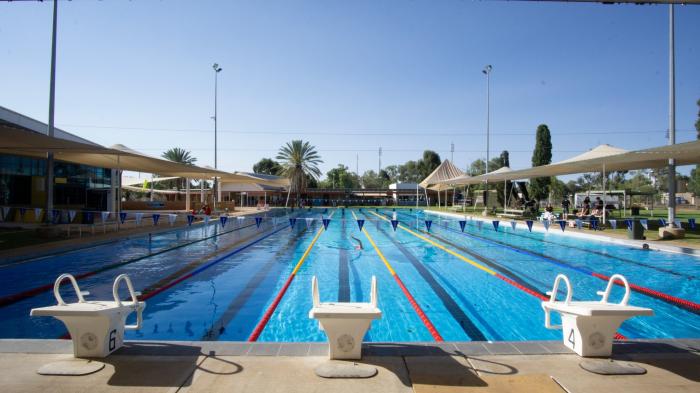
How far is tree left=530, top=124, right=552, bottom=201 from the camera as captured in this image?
42.4 metres

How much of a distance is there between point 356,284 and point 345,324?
506 centimetres

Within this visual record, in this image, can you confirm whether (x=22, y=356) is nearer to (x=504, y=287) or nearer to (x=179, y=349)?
(x=179, y=349)

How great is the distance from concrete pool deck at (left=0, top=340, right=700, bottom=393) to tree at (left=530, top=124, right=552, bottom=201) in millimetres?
42257

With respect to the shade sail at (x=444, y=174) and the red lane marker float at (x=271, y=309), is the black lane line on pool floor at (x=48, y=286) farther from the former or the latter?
the shade sail at (x=444, y=174)

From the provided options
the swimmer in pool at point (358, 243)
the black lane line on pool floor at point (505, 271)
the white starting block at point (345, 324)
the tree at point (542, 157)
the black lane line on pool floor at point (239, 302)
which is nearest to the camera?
the white starting block at point (345, 324)

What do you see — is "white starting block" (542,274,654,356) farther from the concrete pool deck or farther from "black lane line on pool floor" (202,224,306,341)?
"black lane line on pool floor" (202,224,306,341)

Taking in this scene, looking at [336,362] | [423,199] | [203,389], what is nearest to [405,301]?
[336,362]

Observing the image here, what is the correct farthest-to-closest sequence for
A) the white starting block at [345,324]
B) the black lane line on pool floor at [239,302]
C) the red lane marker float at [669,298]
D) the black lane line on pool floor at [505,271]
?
the black lane line on pool floor at [505,271], the red lane marker float at [669,298], the black lane line on pool floor at [239,302], the white starting block at [345,324]

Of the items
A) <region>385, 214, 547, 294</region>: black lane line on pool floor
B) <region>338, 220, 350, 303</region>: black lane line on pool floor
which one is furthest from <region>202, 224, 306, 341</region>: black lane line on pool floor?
<region>385, 214, 547, 294</region>: black lane line on pool floor

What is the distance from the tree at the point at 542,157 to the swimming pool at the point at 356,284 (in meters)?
31.2

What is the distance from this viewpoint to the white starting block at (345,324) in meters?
3.23

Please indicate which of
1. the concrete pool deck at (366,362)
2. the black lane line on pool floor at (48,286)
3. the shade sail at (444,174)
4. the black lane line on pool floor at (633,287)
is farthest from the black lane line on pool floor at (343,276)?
the shade sail at (444,174)

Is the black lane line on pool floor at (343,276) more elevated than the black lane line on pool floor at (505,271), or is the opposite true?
the black lane line on pool floor at (505,271)

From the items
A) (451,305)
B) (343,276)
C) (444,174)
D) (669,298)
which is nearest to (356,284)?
(343,276)
